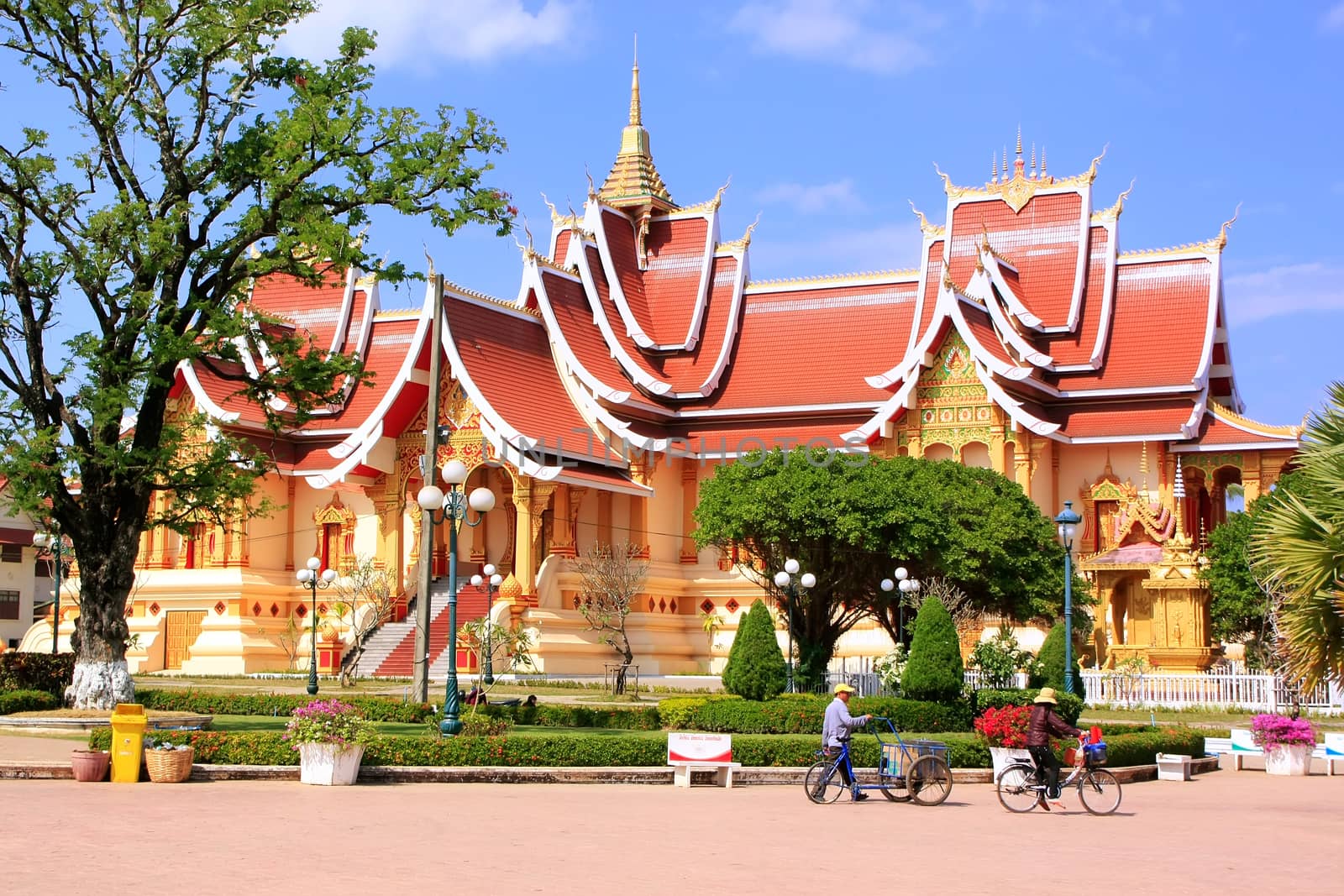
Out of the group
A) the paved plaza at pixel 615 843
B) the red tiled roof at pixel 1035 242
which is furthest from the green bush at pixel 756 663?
the red tiled roof at pixel 1035 242

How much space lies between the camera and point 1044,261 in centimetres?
4084

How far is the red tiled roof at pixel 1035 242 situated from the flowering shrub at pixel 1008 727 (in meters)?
23.0

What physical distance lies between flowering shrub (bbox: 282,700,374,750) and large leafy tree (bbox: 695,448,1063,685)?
1255cm

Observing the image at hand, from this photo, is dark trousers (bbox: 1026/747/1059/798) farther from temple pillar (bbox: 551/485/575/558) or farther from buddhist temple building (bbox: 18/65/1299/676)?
temple pillar (bbox: 551/485/575/558)

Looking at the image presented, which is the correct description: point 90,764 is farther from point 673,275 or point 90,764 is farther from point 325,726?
point 673,275

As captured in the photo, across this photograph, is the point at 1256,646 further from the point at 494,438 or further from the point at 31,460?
the point at 31,460

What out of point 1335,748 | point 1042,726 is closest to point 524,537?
point 1335,748

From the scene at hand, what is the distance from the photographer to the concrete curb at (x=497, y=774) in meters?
15.4

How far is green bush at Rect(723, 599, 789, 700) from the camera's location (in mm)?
22172

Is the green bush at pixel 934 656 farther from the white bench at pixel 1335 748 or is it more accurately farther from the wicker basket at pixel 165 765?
the wicker basket at pixel 165 765

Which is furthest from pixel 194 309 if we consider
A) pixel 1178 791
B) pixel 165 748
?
pixel 1178 791

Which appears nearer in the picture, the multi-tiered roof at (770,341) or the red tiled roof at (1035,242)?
the multi-tiered roof at (770,341)

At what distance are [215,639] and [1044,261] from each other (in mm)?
21779

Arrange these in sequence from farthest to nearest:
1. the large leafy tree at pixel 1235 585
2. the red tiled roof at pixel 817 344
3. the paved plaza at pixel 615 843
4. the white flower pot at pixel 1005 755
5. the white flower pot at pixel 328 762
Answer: the red tiled roof at pixel 817 344 → the large leafy tree at pixel 1235 585 → the white flower pot at pixel 1005 755 → the white flower pot at pixel 328 762 → the paved plaza at pixel 615 843
